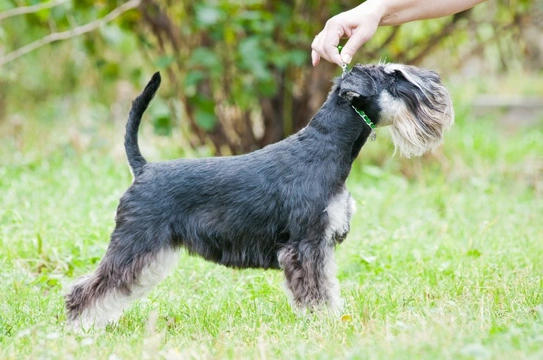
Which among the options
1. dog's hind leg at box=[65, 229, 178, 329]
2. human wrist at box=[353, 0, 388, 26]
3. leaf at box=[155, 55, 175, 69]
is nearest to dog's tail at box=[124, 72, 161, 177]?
dog's hind leg at box=[65, 229, 178, 329]

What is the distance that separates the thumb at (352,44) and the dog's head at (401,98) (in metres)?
0.07

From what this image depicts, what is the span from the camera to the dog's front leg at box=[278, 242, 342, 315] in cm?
377

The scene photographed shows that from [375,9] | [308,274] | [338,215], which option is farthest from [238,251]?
[375,9]

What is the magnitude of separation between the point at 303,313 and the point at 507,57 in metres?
6.61

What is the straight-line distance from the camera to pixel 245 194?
154 inches

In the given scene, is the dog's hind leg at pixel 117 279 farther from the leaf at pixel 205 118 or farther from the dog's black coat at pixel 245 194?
the leaf at pixel 205 118

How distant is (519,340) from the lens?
295cm

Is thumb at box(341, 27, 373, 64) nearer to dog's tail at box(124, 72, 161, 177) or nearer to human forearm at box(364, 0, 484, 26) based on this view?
human forearm at box(364, 0, 484, 26)

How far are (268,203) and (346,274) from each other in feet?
4.22

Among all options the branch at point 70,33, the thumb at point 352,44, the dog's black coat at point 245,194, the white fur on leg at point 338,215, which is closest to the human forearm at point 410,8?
the thumb at point 352,44

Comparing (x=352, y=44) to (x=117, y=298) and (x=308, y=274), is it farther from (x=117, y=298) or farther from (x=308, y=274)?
(x=117, y=298)

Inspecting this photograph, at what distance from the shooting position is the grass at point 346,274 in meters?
3.27

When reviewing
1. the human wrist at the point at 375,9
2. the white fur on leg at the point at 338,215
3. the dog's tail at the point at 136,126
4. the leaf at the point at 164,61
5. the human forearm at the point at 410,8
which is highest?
the human wrist at the point at 375,9

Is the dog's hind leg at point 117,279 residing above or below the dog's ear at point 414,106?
below
